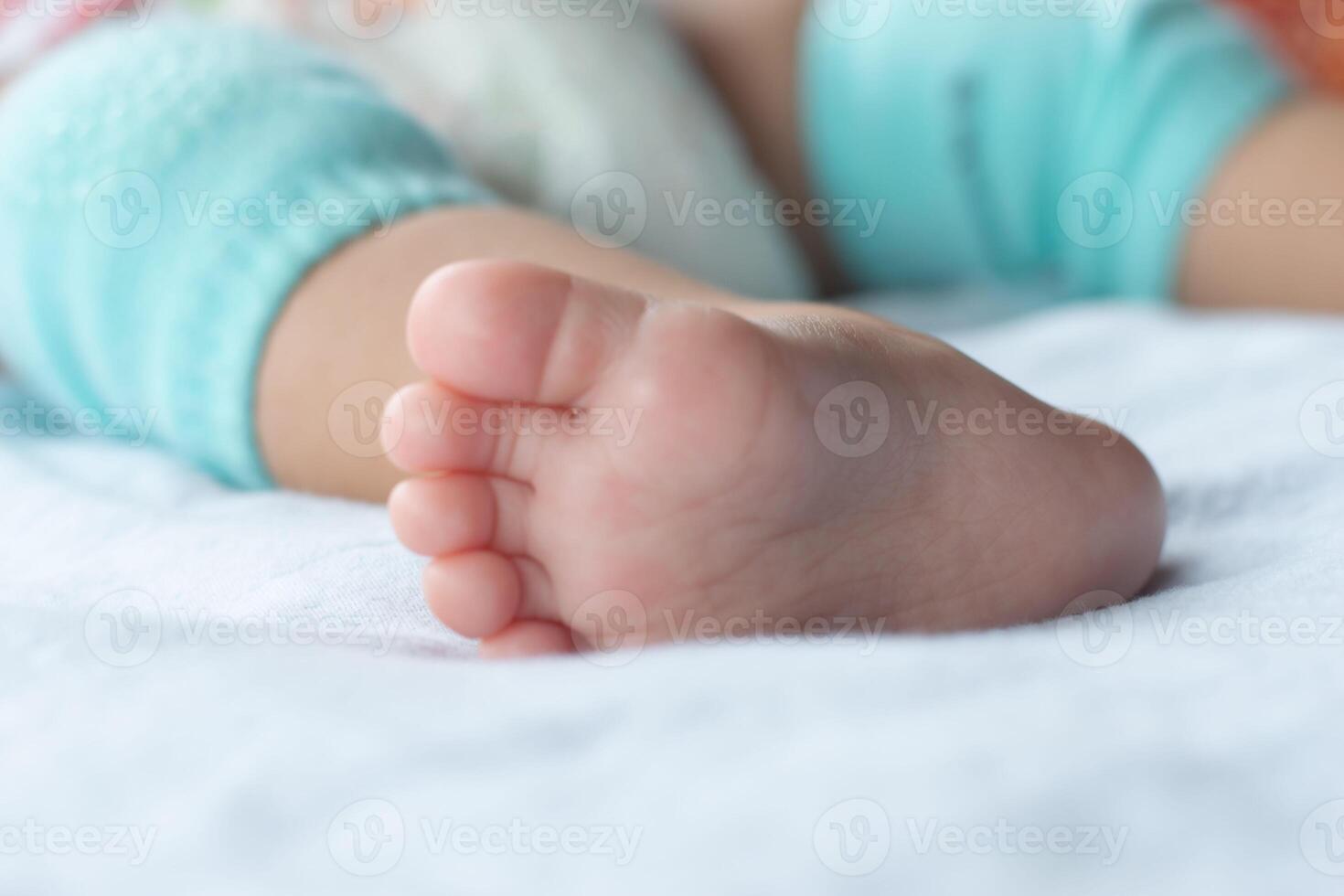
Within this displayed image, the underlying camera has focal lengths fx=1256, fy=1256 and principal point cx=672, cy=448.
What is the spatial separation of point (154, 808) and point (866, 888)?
7.3 inches

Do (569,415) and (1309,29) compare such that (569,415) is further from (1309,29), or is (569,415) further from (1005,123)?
(1309,29)

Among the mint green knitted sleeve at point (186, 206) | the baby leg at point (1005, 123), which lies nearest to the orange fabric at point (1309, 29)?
the baby leg at point (1005, 123)

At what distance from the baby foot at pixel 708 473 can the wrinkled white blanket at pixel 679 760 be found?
1.9 inches

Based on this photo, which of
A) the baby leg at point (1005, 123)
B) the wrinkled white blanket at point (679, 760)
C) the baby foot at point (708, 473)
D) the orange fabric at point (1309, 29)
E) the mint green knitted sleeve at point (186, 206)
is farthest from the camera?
the orange fabric at point (1309, 29)

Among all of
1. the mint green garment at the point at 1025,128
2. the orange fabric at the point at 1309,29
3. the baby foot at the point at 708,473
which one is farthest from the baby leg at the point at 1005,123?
the baby foot at the point at 708,473

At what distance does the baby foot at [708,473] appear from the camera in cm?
41

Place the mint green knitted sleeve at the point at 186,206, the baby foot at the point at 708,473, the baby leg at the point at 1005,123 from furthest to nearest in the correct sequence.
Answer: the baby leg at the point at 1005,123, the mint green knitted sleeve at the point at 186,206, the baby foot at the point at 708,473

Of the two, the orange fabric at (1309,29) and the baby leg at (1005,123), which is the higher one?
the orange fabric at (1309,29)

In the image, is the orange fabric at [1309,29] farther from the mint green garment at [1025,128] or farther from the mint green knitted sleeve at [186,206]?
the mint green knitted sleeve at [186,206]

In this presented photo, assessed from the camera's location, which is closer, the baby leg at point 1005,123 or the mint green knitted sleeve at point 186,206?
the mint green knitted sleeve at point 186,206

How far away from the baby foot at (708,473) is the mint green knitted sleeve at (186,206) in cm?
26

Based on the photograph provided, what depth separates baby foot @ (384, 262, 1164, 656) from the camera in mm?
412

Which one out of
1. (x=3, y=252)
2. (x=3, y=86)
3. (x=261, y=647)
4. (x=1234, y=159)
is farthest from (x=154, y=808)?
(x=1234, y=159)

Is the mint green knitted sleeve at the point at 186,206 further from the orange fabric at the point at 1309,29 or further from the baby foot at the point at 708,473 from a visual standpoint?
the orange fabric at the point at 1309,29
